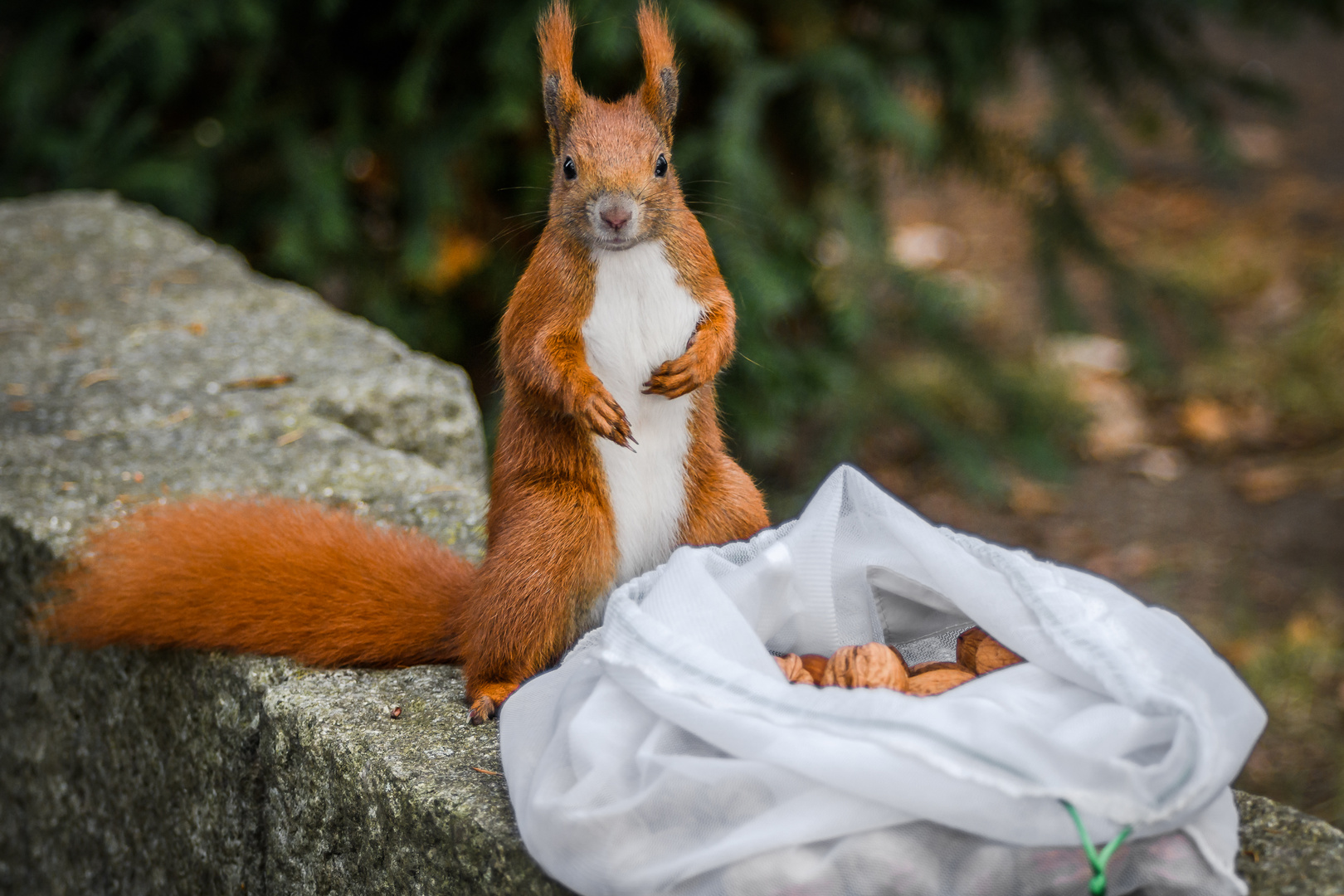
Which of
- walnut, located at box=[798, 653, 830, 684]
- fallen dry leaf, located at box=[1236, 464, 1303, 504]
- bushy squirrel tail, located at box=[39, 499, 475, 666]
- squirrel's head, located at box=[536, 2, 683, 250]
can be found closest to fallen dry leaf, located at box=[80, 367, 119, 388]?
bushy squirrel tail, located at box=[39, 499, 475, 666]

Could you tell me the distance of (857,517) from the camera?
1.26 metres

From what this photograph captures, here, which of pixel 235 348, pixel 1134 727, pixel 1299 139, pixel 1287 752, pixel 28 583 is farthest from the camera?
pixel 1299 139

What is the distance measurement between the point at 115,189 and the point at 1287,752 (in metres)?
2.75

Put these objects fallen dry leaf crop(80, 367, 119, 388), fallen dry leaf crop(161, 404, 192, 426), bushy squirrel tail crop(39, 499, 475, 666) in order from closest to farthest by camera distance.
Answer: bushy squirrel tail crop(39, 499, 475, 666)
fallen dry leaf crop(161, 404, 192, 426)
fallen dry leaf crop(80, 367, 119, 388)

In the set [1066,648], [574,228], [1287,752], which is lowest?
[1287,752]

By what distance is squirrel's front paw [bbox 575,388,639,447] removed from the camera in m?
1.17

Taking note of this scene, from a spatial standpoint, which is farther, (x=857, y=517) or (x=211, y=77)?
(x=211, y=77)

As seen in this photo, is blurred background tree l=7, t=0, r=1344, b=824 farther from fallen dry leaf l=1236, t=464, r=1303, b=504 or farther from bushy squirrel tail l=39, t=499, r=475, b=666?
bushy squirrel tail l=39, t=499, r=475, b=666

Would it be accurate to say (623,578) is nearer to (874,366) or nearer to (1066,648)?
(1066,648)

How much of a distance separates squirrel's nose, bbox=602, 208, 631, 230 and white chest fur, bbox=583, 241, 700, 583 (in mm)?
42

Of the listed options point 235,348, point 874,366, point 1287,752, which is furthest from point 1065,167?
point 235,348

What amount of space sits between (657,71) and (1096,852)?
2.77 feet

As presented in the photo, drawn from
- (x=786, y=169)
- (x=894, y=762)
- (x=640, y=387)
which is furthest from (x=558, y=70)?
(x=786, y=169)

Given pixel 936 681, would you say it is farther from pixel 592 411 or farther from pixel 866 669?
pixel 592 411
